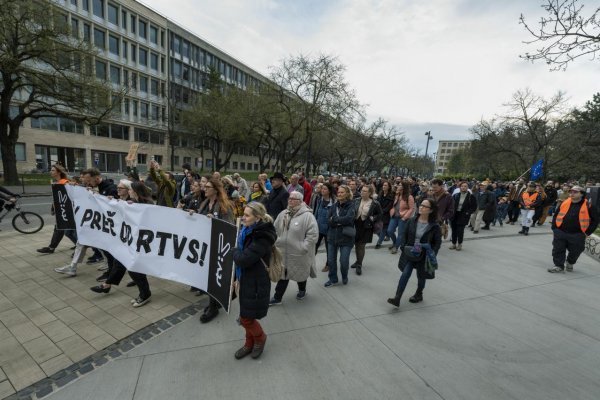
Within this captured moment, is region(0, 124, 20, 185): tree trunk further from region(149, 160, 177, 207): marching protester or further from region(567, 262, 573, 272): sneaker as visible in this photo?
region(567, 262, 573, 272): sneaker

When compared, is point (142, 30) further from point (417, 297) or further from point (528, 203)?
point (417, 297)

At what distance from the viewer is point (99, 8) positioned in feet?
117

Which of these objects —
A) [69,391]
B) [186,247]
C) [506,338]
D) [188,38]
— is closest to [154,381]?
[69,391]

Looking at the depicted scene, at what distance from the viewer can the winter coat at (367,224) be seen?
5.48 metres

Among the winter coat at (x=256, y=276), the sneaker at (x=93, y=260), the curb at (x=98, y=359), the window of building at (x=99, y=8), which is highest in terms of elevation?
the window of building at (x=99, y=8)

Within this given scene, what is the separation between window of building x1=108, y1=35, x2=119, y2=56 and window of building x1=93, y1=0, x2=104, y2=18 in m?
2.42

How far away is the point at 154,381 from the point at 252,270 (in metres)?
1.35

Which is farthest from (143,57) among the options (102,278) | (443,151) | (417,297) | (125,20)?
(443,151)

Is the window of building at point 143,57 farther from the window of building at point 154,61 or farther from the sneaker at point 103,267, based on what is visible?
the sneaker at point 103,267

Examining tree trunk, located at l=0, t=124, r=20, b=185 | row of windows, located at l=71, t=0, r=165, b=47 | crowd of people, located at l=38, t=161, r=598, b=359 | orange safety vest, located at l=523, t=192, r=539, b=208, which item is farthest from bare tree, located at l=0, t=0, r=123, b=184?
orange safety vest, located at l=523, t=192, r=539, b=208

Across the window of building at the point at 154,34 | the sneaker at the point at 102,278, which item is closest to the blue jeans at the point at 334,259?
the sneaker at the point at 102,278

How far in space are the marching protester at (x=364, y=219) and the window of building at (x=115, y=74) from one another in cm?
4395

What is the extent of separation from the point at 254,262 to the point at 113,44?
1870 inches

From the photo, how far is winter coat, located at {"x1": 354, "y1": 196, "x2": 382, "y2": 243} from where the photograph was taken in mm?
5480
